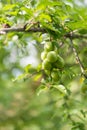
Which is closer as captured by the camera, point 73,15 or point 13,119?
point 73,15

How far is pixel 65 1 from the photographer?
Answer: 1.27 m

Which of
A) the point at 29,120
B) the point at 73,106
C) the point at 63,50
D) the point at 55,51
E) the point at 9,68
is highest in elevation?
the point at 55,51

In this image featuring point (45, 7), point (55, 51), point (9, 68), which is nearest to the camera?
point (45, 7)

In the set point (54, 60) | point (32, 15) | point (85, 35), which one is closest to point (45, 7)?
point (32, 15)

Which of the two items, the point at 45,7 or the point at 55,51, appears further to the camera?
the point at 55,51

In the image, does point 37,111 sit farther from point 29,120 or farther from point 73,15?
point 73,15

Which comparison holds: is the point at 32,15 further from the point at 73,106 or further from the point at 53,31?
the point at 73,106

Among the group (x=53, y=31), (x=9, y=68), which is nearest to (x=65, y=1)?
(x=53, y=31)

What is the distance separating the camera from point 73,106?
57.9 inches

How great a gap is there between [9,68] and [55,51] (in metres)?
3.23

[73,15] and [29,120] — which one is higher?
[73,15]

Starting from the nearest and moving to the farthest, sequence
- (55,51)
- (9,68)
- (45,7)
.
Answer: (45,7), (55,51), (9,68)

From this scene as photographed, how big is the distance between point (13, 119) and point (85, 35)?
323 centimetres

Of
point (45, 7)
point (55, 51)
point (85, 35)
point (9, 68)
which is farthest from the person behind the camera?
point (9, 68)
